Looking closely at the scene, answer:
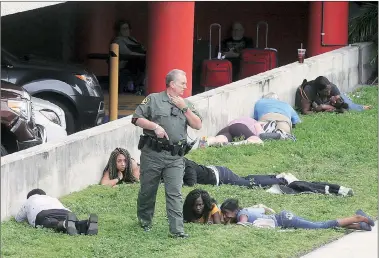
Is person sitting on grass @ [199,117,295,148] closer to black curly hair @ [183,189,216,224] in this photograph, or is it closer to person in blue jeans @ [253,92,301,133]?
person in blue jeans @ [253,92,301,133]

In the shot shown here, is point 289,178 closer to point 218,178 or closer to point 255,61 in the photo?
point 218,178

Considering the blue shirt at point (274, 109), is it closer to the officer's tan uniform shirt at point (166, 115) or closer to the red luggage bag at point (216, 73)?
the red luggage bag at point (216, 73)

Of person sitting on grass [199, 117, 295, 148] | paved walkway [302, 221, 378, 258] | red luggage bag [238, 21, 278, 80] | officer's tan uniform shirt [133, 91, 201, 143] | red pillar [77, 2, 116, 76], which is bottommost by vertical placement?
paved walkway [302, 221, 378, 258]

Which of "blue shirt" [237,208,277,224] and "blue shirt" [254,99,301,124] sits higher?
"blue shirt" [254,99,301,124]

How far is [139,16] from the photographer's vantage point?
979 inches

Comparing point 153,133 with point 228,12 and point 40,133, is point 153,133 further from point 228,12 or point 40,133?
point 228,12

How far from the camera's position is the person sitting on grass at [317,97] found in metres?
18.4

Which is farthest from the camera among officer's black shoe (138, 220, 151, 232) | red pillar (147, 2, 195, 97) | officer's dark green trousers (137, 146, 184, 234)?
red pillar (147, 2, 195, 97)

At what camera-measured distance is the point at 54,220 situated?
10.9 m

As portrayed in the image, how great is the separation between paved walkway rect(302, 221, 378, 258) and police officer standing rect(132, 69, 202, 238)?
4.21 ft

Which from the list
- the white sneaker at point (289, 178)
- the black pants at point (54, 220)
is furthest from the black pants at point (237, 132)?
the black pants at point (54, 220)

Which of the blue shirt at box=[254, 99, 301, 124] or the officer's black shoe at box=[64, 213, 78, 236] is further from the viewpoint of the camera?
the blue shirt at box=[254, 99, 301, 124]

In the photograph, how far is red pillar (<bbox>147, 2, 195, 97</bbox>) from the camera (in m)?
17.2

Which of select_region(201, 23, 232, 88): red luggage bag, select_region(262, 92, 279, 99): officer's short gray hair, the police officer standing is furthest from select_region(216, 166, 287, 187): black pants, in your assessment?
select_region(201, 23, 232, 88): red luggage bag
